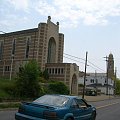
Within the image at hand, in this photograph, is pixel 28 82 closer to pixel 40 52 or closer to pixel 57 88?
pixel 57 88

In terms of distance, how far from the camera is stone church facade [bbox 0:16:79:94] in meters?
72.8

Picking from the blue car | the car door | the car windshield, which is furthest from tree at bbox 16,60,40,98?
the car windshield

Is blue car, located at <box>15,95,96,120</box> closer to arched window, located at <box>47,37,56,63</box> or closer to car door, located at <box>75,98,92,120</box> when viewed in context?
car door, located at <box>75,98,92,120</box>

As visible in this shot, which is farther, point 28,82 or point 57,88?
point 57,88

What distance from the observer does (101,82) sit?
135625 millimetres

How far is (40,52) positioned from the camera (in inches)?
2874

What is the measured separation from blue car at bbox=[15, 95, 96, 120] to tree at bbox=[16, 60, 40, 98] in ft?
84.7

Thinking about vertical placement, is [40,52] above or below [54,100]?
above

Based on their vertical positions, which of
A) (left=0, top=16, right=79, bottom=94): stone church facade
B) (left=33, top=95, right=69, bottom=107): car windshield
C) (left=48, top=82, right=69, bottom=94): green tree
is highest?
(left=0, top=16, right=79, bottom=94): stone church facade

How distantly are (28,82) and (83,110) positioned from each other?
2605 cm

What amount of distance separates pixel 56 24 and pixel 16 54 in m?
12.1

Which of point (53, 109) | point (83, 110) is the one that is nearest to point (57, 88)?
point (83, 110)

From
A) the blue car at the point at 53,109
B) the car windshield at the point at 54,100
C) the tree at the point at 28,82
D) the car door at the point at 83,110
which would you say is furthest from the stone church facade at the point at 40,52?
the car windshield at the point at 54,100

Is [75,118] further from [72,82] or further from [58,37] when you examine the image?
[58,37]
